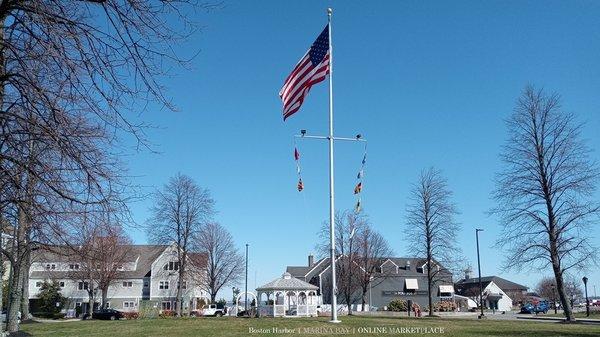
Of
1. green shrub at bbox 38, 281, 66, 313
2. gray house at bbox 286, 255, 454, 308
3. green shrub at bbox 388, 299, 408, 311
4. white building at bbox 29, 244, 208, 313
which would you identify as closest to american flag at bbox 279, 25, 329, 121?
green shrub at bbox 388, 299, 408, 311

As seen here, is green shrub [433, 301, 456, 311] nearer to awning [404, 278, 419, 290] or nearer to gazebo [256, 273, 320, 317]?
awning [404, 278, 419, 290]

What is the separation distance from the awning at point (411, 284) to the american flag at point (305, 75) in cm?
6735

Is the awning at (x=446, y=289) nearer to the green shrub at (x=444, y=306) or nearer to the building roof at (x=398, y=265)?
the building roof at (x=398, y=265)

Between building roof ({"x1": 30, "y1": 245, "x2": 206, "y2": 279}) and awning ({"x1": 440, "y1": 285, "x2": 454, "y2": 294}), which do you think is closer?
building roof ({"x1": 30, "y1": 245, "x2": 206, "y2": 279})

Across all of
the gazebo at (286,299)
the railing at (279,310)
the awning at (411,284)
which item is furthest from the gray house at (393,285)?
the railing at (279,310)

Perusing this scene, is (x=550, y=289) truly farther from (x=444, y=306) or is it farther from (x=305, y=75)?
(x=305, y=75)

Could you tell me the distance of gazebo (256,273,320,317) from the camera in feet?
150

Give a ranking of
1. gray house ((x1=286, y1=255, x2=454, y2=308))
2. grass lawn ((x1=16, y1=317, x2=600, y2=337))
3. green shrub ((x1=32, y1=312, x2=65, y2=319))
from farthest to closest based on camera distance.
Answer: gray house ((x1=286, y1=255, x2=454, y2=308))
green shrub ((x1=32, y1=312, x2=65, y2=319))
grass lawn ((x1=16, y1=317, x2=600, y2=337))

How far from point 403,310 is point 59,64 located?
2744 inches

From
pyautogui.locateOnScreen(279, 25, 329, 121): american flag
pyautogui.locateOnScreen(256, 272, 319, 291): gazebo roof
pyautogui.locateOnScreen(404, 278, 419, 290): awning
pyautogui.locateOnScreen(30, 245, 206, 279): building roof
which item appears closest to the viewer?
pyautogui.locateOnScreen(279, 25, 329, 121): american flag

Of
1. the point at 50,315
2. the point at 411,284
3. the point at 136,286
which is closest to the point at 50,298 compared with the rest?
the point at 50,315

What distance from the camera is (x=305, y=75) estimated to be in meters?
23.3

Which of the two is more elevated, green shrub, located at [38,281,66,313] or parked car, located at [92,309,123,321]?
green shrub, located at [38,281,66,313]

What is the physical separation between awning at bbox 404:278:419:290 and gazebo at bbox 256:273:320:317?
38292 mm
